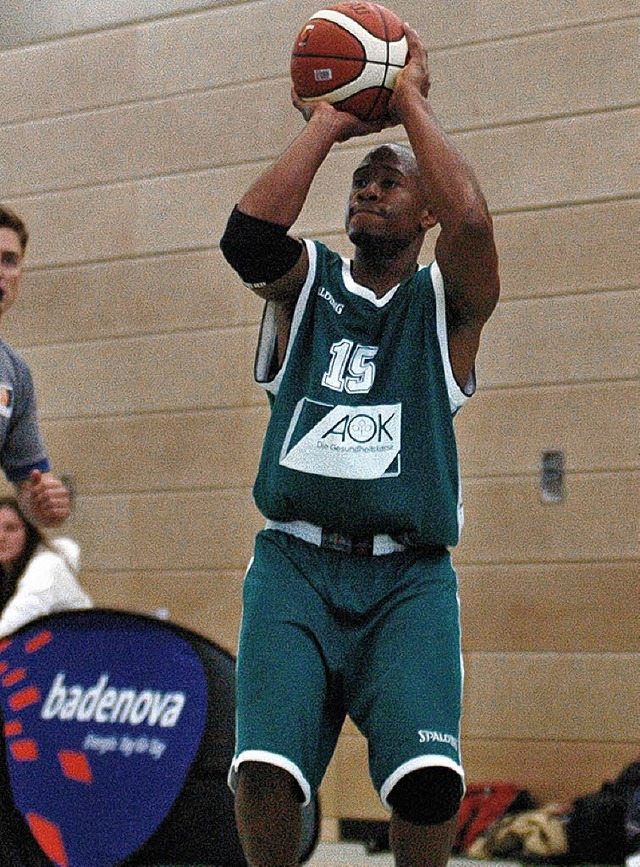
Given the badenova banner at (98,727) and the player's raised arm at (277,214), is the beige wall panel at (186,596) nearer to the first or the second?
the badenova banner at (98,727)

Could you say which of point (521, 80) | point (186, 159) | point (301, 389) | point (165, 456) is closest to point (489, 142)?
point (521, 80)

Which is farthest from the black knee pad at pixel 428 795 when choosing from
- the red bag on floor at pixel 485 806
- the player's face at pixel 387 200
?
the red bag on floor at pixel 485 806

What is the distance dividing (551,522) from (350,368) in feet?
11.2

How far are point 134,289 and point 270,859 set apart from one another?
4927mm

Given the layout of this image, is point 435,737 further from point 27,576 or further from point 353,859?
point 27,576

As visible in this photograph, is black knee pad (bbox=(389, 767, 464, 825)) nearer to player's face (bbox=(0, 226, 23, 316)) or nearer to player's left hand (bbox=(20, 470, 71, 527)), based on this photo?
player's left hand (bbox=(20, 470, 71, 527))

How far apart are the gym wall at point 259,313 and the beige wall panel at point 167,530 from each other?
12 mm

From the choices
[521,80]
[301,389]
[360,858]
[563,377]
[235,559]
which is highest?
[521,80]

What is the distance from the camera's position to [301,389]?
331 centimetres

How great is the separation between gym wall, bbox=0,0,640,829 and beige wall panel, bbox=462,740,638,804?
1 centimetres

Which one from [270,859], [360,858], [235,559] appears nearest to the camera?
[270,859]

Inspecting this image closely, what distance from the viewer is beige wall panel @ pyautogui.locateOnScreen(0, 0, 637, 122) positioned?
22.1ft

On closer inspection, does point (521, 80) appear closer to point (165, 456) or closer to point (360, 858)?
point (165, 456)

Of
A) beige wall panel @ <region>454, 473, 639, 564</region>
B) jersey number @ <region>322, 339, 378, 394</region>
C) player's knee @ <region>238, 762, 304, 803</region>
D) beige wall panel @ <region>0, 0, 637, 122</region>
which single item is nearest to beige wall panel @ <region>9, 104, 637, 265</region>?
beige wall panel @ <region>0, 0, 637, 122</region>
